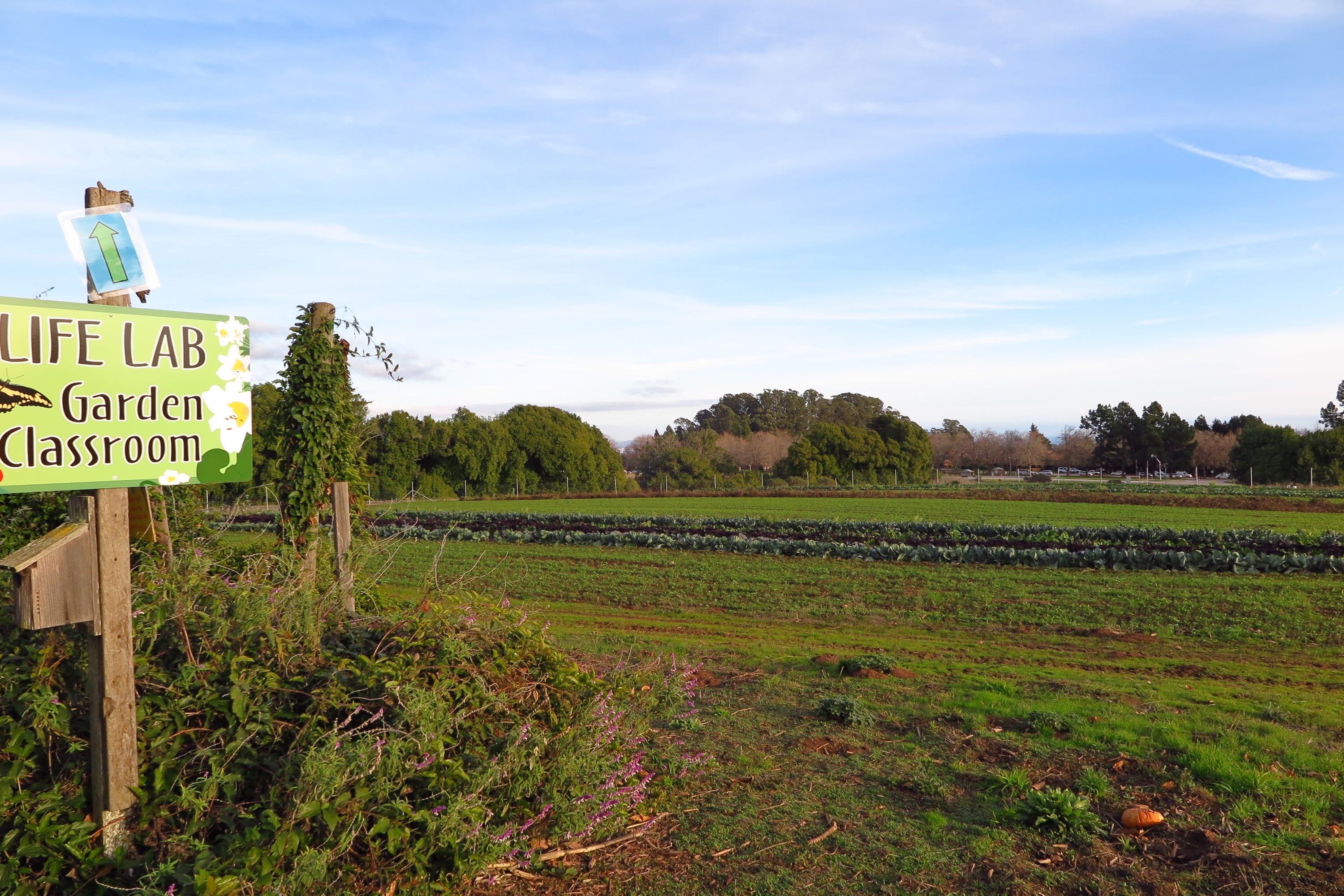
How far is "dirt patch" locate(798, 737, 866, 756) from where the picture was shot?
5539 mm

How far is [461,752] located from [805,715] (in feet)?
10.4

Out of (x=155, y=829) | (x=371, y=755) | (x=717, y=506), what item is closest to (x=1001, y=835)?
(x=371, y=755)

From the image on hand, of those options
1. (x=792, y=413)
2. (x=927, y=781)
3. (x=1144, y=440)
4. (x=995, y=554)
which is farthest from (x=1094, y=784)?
(x=792, y=413)

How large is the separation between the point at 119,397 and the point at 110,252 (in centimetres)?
66

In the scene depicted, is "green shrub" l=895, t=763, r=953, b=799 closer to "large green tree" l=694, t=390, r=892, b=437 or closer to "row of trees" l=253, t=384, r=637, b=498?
"row of trees" l=253, t=384, r=637, b=498

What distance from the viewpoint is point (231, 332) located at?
156 inches

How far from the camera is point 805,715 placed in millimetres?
6367

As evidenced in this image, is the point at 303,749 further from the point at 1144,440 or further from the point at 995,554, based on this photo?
the point at 1144,440

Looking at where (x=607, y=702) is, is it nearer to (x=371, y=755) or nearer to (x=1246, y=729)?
(x=371, y=755)

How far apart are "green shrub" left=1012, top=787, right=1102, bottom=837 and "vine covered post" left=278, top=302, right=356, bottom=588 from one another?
237 inches

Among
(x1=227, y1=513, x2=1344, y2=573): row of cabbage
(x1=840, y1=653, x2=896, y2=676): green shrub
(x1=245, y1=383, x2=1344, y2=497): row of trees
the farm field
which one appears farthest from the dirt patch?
(x1=245, y1=383, x2=1344, y2=497): row of trees

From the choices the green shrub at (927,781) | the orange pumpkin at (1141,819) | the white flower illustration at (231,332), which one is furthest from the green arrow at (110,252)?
the orange pumpkin at (1141,819)

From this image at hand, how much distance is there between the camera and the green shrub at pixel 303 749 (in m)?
3.37

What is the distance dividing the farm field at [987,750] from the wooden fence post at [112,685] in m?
1.58
